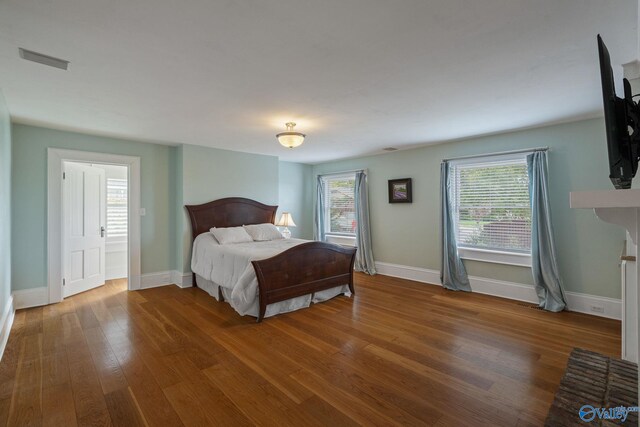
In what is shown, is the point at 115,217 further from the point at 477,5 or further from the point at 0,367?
the point at 477,5

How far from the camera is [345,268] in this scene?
13.9 feet

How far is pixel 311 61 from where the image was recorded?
2.10m

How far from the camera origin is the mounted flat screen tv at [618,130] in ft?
3.44

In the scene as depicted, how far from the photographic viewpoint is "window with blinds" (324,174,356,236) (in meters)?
6.21

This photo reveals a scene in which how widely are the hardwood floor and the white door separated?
0.75 m

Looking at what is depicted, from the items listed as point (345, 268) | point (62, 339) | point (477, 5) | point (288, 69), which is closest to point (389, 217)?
point (345, 268)

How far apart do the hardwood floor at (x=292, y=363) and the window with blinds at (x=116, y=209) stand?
6.15ft

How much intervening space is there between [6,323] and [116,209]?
9.12 feet

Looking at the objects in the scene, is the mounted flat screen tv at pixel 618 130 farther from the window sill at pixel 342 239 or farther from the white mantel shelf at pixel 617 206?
the window sill at pixel 342 239

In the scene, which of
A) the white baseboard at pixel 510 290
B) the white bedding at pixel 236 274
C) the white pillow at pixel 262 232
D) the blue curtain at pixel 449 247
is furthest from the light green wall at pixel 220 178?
the blue curtain at pixel 449 247

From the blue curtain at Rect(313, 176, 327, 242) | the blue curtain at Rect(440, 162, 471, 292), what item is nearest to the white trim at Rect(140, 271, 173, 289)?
the blue curtain at Rect(313, 176, 327, 242)

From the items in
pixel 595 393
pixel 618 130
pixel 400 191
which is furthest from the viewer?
pixel 400 191

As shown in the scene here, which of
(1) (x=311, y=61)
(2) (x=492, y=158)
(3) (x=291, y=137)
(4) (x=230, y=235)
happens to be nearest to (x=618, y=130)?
(1) (x=311, y=61)

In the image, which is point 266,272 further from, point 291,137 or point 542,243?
point 542,243
